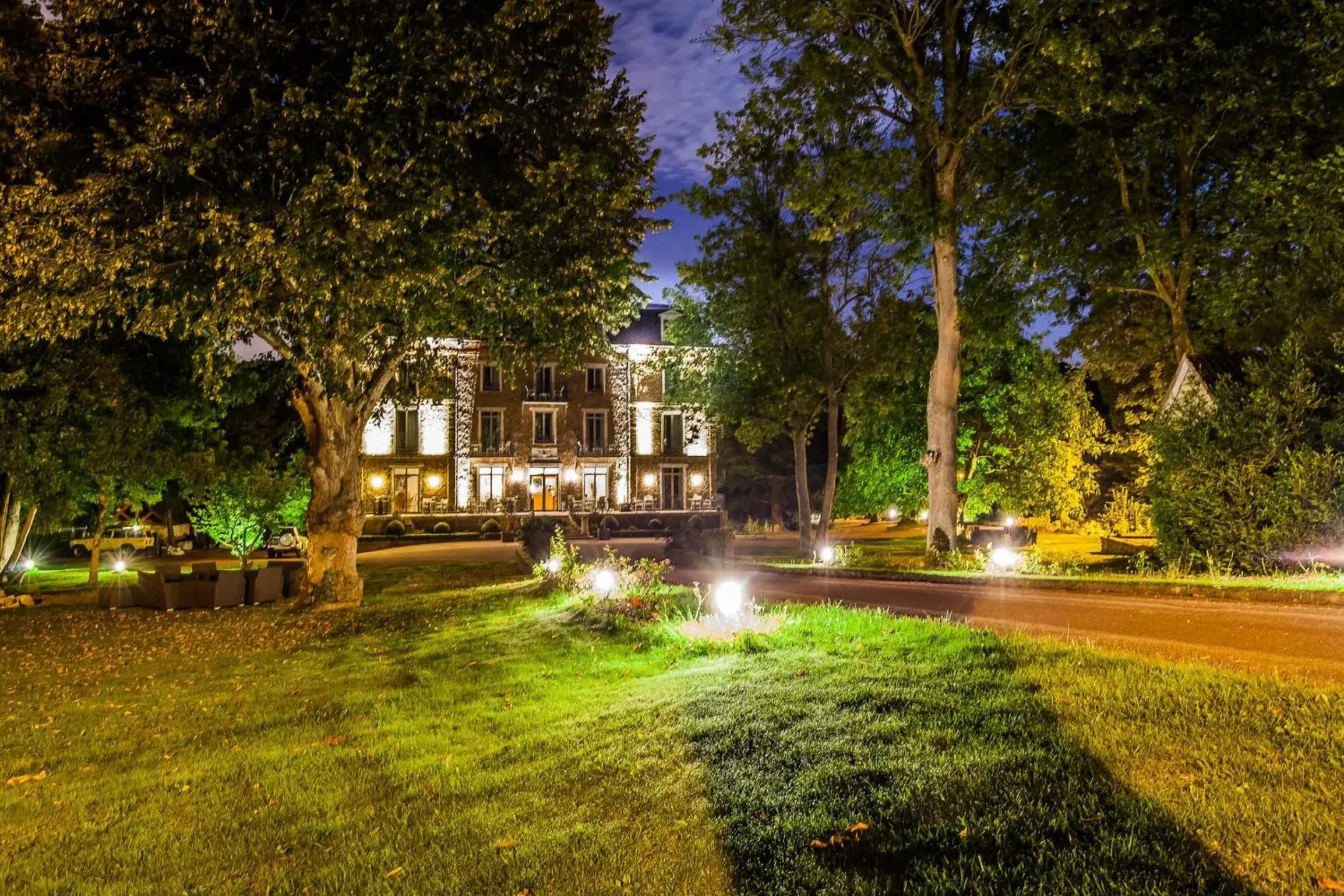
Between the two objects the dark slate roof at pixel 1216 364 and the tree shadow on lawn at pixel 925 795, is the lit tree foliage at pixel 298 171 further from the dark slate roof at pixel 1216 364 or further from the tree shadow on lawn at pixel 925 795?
the dark slate roof at pixel 1216 364

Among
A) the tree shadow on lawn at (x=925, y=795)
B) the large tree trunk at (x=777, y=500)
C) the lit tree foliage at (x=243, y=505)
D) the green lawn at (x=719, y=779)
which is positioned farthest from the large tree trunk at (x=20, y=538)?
the large tree trunk at (x=777, y=500)

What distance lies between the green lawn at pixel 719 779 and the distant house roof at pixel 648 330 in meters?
40.6

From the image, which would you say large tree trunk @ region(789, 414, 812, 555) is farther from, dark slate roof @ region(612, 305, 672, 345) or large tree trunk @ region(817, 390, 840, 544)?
dark slate roof @ region(612, 305, 672, 345)

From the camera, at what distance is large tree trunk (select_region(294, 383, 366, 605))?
55.1ft

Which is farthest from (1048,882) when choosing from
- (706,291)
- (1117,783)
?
(706,291)

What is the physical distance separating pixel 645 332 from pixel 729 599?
1610 inches

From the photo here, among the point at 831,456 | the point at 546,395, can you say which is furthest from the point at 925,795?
the point at 546,395

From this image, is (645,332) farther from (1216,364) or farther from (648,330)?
(1216,364)

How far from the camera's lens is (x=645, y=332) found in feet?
162

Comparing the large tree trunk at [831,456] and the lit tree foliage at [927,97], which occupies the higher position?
the lit tree foliage at [927,97]

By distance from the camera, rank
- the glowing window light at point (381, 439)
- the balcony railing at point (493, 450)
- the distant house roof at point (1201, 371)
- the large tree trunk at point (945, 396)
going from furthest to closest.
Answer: the balcony railing at point (493, 450), the glowing window light at point (381, 439), the distant house roof at point (1201, 371), the large tree trunk at point (945, 396)

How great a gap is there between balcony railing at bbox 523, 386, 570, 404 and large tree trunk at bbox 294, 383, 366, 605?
103ft

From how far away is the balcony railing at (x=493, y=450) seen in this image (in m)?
47.3

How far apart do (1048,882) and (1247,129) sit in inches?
934
